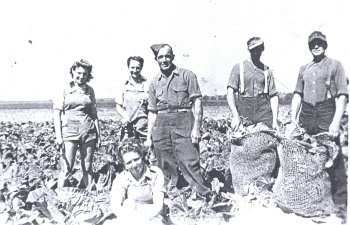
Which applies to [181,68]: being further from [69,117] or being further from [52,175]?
[52,175]

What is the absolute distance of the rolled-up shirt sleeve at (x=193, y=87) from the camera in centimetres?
408

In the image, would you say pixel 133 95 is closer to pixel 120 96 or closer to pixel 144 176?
pixel 120 96

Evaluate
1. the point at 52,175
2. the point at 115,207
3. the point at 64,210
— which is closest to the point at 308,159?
the point at 115,207

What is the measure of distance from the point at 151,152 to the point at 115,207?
62.8 inches

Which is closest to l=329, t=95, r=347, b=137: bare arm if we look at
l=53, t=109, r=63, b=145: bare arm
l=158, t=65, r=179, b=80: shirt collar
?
l=158, t=65, r=179, b=80: shirt collar

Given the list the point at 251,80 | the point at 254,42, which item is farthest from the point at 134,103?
the point at 254,42

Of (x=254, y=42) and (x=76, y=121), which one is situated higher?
(x=254, y=42)

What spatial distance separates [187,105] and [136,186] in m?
1.15

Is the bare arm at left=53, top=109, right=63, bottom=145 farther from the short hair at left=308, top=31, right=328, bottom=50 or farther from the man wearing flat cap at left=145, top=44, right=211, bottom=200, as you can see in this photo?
the short hair at left=308, top=31, right=328, bottom=50

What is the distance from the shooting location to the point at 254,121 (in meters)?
4.23

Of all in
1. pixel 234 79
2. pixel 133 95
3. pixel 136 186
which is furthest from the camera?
A: pixel 133 95

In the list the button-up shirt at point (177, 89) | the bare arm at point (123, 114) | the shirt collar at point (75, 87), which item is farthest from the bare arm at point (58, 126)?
the button-up shirt at point (177, 89)

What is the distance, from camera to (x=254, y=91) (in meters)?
4.18

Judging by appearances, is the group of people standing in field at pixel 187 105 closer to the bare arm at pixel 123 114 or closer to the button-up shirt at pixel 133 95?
the button-up shirt at pixel 133 95
